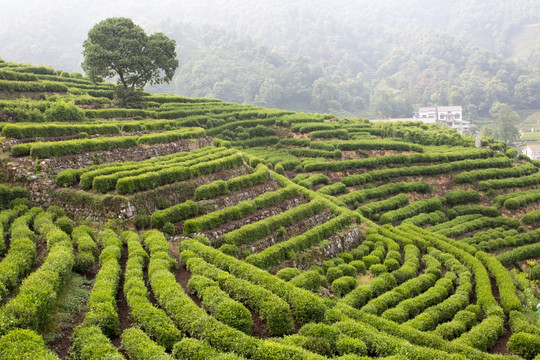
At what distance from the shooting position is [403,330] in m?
17.0

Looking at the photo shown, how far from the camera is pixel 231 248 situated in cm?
2202

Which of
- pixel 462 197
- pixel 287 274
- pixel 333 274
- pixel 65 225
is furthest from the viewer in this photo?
pixel 462 197

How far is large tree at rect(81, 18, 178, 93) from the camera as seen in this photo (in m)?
42.0

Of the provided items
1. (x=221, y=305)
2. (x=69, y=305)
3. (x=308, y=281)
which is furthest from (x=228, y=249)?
(x=69, y=305)

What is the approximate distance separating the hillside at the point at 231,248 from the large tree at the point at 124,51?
11.9 ft

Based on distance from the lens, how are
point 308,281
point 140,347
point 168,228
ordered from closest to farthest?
point 140,347, point 308,281, point 168,228

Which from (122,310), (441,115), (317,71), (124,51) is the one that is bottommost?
(122,310)

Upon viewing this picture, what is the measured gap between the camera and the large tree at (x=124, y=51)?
138ft

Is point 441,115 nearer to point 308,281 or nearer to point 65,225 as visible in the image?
point 308,281

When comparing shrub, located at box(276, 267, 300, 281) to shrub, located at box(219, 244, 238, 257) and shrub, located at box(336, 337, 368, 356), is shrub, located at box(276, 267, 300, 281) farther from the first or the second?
shrub, located at box(336, 337, 368, 356)

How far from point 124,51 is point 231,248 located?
102 feet

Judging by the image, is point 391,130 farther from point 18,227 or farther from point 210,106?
point 18,227

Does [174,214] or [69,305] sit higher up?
[174,214]

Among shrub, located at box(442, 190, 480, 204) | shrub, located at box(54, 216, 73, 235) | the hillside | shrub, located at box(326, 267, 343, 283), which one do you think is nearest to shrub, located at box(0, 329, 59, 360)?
the hillside
